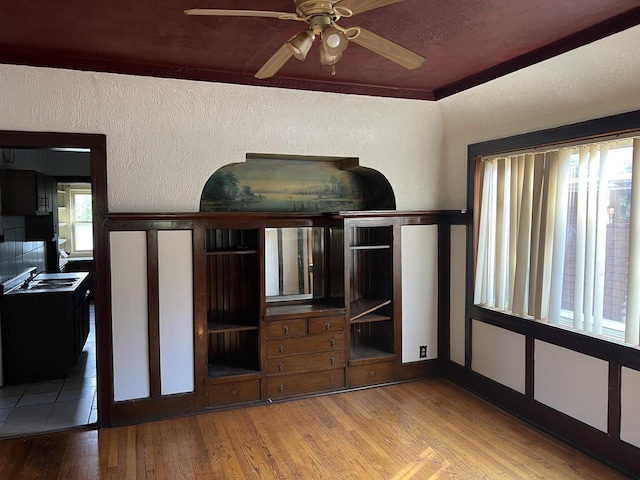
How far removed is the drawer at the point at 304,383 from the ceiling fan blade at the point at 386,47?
276cm

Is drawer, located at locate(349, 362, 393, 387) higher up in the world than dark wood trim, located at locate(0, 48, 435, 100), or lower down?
lower down

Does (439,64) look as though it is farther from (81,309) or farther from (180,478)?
(81,309)

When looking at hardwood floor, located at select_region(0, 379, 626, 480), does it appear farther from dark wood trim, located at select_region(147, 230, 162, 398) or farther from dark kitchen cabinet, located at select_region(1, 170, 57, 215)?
dark kitchen cabinet, located at select_region(1, 170, 57, 215)

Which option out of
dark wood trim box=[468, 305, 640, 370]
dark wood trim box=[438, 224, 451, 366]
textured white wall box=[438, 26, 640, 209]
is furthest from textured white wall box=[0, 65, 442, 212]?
dark wood trim box=[468, 305, 640, 370]

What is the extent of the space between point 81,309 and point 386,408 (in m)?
3.58

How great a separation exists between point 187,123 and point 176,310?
1.47m

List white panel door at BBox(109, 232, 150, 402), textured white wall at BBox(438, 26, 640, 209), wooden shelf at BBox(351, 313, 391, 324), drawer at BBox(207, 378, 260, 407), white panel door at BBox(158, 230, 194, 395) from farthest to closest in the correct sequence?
wooden shelf at BBox(351, 313, 391, 324) → drawer at BBox(207, 378, 260, 407) → white panel door at BBox(158, 230, 194, 395) → white panel door at BBox(109, 232, 150, 402) → textured white wall at BBox(438, 26, 640, 209)

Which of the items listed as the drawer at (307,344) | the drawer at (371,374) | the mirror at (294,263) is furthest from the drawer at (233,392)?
the drawer at (371,374)

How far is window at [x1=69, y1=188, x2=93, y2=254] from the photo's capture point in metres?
9.15

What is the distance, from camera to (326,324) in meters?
4.23

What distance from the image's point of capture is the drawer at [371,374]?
4.40 metres

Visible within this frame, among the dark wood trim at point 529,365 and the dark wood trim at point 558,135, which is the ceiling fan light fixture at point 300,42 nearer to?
the dark wood trim at point 558,135

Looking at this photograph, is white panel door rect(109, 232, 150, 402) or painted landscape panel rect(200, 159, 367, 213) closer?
white panel door rect(109, 232, 150, 402)

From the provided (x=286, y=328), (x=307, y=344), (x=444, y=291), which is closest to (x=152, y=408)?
(x=286, y=328)
